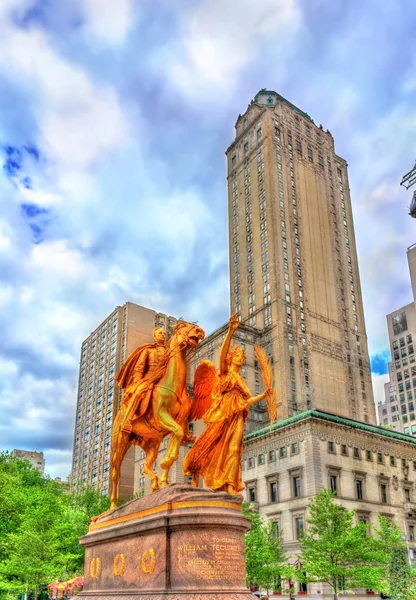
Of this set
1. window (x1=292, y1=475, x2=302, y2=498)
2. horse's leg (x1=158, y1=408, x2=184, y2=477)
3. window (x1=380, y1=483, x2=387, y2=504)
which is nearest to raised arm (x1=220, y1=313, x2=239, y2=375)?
horse's leg (x1=158, y1=408, x2=184, y2=477)

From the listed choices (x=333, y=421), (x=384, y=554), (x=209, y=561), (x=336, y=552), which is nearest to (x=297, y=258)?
(x=333, y=421)

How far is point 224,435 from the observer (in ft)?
45.9

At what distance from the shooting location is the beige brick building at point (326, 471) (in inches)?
2355

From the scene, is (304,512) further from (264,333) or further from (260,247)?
(260,247)

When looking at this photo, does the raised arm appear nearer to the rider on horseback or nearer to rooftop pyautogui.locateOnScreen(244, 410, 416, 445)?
the rider on horseback

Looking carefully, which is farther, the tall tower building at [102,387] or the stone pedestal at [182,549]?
the tall tower building at [102,387]

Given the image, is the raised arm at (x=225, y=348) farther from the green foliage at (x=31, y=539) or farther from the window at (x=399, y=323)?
the window at (x=399, y=323)

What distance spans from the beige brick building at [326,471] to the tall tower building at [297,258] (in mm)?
21949

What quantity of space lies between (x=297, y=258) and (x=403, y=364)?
45528mm

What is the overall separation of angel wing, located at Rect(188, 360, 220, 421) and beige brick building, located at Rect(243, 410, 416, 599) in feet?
154

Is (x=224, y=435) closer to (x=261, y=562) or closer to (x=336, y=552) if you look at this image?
(x=336, y=552)

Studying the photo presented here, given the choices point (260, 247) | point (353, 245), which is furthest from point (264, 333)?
point (353, 245)

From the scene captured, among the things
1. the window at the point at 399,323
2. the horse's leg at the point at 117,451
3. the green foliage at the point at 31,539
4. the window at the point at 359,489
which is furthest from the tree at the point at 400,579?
the window at the point at 399,323

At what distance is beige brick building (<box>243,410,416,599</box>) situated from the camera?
59.8 m
